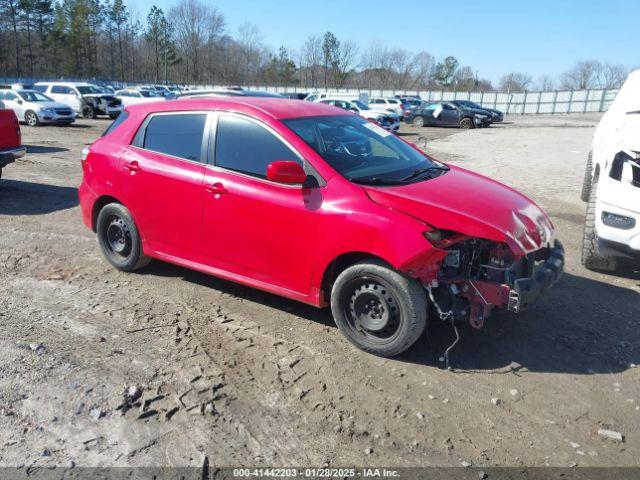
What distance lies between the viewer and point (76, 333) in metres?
4.29

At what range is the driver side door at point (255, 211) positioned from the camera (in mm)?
4148

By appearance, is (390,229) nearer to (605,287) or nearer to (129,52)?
(605,287)

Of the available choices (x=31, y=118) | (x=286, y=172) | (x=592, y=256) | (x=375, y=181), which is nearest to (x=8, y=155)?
(x=286, y=172)

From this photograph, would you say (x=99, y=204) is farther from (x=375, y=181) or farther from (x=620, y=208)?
(x=620, y=208)

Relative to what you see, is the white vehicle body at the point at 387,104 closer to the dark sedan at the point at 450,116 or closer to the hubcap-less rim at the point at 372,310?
the dark sedan at the point at 450,116

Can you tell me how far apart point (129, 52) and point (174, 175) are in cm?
10098

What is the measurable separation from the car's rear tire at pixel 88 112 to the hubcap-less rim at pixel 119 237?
2559 centimetres

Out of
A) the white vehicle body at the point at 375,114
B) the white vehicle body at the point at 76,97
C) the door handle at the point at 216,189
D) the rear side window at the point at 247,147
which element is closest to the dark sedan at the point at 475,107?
the white vehicle body at the point at 375,114

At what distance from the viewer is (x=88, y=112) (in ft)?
93.7

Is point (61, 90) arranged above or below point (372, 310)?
above

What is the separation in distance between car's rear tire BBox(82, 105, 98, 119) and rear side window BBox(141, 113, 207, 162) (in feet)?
85.3

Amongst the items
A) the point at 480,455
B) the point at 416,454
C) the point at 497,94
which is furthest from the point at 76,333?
the point at 497,94

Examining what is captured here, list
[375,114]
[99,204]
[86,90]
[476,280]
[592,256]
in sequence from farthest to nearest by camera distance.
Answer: [86,90]
[375,114]
[592,256]
[99,204]
[476,280]

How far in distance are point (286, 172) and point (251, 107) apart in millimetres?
946
